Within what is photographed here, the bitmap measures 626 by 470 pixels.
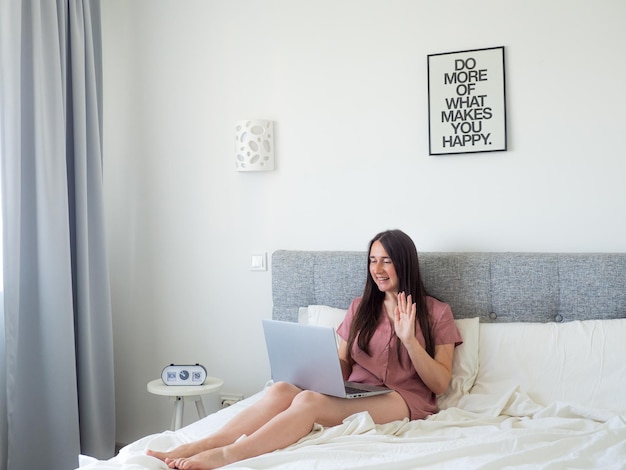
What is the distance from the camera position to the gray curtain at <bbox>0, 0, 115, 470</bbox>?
2.91 m

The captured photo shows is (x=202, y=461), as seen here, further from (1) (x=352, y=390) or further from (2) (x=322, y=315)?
(2) (x=322, y=315)

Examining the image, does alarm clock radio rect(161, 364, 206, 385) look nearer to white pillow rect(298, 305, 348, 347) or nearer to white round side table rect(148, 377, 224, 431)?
white round side table rect(148, 377, 224, 431)

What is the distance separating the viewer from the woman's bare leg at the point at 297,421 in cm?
202

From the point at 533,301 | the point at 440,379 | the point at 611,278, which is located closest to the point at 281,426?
the point at 440,379

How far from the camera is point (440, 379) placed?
2.56m

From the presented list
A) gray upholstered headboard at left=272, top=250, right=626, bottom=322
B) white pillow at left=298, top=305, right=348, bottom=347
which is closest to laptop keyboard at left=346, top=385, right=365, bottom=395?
white pillow at left=298, top=305, right=348, bottom=347

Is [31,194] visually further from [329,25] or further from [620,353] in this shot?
[620,353]

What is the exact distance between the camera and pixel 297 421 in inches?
87.4

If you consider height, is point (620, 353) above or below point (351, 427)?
above

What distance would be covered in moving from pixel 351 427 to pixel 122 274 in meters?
1.80

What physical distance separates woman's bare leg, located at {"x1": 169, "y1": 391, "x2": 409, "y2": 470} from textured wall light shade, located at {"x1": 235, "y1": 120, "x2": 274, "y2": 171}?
128 cm

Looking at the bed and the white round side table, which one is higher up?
the bed

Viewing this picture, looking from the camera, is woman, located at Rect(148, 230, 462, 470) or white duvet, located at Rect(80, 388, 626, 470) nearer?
white duvet, located at Rect(80, 388, 626, 470)

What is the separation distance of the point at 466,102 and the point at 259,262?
118cm
